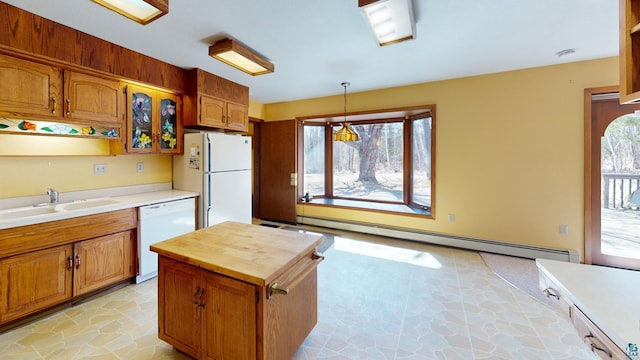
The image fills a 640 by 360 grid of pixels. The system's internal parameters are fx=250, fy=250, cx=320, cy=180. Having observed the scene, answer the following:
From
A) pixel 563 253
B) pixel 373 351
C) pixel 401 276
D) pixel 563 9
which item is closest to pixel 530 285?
pixel 563 253

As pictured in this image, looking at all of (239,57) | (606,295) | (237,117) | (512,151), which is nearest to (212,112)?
(237,117)

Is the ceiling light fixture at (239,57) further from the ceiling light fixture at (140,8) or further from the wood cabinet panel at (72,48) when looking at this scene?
the wood cabinet panel at (72,48)

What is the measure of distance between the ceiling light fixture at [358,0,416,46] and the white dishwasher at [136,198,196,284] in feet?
8.96

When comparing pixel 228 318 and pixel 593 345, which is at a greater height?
pixel 593 345

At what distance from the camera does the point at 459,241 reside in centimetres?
362

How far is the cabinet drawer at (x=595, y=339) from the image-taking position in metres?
0.76

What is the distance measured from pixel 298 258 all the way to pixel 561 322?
87.4 inches

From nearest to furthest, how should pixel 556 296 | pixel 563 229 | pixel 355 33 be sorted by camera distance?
pixel 556 296 → pixel 355 33 → pixel 563 229

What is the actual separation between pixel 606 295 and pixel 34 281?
11.5ft

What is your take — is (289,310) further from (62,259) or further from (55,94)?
(55,94)

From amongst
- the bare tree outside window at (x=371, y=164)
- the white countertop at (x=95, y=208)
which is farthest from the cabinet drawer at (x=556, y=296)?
the bare tree outside window at (x=371, y=164)

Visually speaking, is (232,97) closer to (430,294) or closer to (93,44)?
(93,44)

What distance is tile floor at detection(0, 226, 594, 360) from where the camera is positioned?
171cm

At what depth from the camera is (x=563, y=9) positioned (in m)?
1.97
